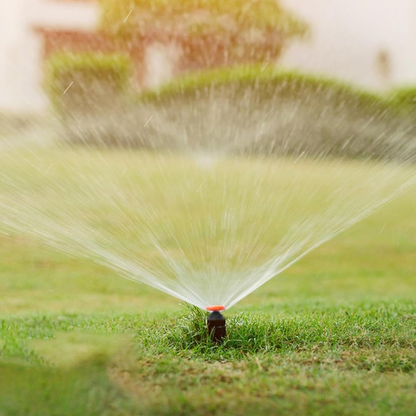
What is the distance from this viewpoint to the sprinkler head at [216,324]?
4.41m

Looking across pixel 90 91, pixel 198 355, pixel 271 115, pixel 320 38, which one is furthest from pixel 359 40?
pixel 198 355

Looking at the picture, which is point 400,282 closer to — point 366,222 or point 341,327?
point 366,222

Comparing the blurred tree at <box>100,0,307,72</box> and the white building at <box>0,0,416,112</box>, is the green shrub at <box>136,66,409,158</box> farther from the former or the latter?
the blurred tree at <box>100,0,307,72</box>

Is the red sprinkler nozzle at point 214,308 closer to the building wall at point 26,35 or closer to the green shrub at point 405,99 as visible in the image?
the green shrub at point 405,99

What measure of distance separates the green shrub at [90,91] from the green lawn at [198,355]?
32.8ft

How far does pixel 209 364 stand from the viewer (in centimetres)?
412

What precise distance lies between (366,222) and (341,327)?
625 cm

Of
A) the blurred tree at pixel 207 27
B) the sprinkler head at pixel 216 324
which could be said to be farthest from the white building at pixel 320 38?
the sprinkler head at pixel 216 324

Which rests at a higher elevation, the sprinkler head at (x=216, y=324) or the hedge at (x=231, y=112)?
the hedge at (x=231, y=112)

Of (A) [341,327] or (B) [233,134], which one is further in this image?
(B) [233,134]

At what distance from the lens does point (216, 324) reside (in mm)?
4422

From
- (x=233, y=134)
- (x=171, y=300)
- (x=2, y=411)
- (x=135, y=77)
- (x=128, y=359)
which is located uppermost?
(x=135, y=77)

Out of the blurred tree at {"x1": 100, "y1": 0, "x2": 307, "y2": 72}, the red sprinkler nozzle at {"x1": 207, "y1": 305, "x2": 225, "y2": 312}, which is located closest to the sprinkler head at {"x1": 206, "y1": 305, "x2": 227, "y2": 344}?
the red sprinkler nozzle at {"x1": 207, "y1": 305, "x2": 225, "y2": 312}

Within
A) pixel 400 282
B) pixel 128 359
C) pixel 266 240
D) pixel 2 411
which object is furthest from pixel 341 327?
pixel 266 240
